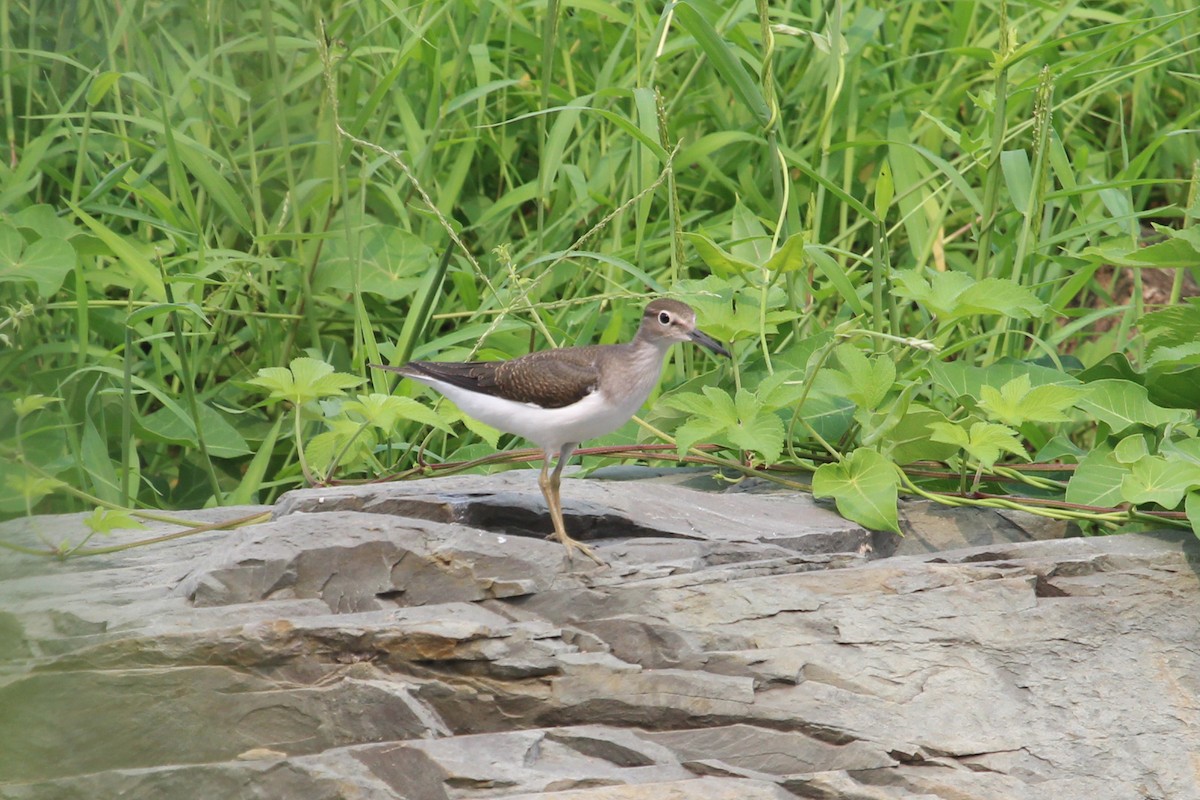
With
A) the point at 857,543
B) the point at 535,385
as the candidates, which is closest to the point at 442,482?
the point at 535,385

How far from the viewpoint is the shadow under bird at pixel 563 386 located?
349cm

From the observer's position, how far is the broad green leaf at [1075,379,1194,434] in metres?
3.78

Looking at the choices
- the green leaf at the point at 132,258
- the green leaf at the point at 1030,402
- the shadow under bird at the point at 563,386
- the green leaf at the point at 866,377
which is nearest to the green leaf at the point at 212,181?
the green leaf at the point at 132,258

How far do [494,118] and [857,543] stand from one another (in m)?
3.14

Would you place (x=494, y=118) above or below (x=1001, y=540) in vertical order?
above

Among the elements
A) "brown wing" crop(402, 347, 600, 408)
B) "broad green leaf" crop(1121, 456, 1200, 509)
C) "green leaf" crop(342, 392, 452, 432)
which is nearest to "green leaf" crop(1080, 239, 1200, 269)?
"broad green leaf" crop(1121, 456, 1200, 509)

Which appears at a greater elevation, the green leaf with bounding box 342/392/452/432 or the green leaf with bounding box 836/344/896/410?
the green leaf with bounding box 836/344/896/410

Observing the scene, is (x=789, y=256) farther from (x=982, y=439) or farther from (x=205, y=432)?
(x=205, y=432)

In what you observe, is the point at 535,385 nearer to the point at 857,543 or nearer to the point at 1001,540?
the point at 857,543

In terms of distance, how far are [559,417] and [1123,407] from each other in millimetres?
1787

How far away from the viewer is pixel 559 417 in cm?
351

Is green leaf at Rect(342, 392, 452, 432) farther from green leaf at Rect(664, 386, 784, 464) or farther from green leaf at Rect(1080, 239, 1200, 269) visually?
green leaf at Rect(1080, 239, 1200, 269)

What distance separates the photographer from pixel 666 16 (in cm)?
489

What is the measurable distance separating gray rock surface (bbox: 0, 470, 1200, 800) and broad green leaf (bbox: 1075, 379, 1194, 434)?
40 cm
